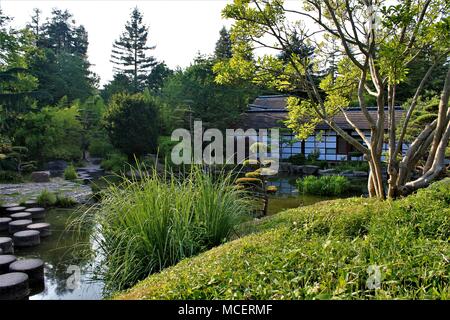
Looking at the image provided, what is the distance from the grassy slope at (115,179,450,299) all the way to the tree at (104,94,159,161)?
1245 cm

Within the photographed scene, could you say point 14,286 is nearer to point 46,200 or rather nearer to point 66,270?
point 66,270

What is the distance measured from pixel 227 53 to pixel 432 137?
25.1m

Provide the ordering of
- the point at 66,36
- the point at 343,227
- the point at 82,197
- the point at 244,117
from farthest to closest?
the point at 66,36
the point at 244,117
the point at 82,197
the point at 343,227

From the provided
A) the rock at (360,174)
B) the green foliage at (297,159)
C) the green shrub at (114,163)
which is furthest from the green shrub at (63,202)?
the green foliage at (297,159)

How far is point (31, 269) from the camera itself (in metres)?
3.97

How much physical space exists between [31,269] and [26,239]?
1.47 meters

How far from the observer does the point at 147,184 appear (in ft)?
11.9

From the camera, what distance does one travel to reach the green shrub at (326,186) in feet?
A: 32.6

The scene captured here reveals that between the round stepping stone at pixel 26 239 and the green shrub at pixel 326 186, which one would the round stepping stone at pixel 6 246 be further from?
the green shrub at pixel 326 186

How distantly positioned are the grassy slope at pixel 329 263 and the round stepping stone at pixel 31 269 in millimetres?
2148

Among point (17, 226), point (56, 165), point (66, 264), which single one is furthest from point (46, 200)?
point (56, 165)

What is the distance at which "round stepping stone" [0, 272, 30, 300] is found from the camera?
3506 millimetres

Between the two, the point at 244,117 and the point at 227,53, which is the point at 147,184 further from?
the point at 227,53
